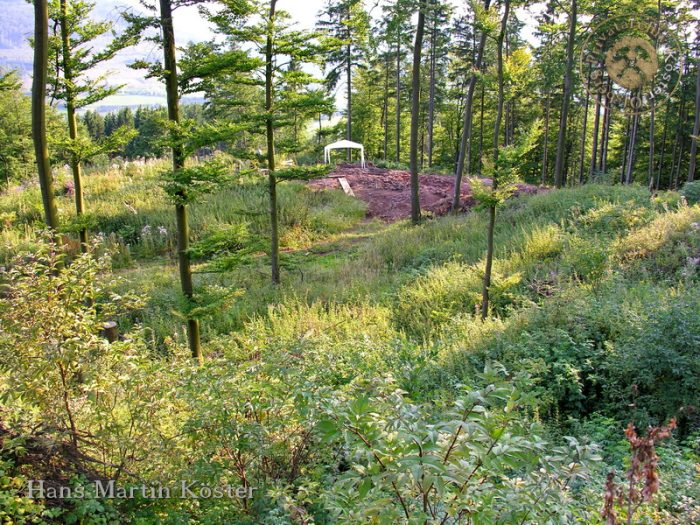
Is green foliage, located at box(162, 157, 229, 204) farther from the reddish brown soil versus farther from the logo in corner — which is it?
the logo in corner

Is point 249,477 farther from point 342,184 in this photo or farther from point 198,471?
point 342,184

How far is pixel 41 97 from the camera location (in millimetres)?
4344

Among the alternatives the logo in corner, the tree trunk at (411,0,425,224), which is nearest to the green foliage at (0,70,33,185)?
the tree trunk at (411,0,425,224)

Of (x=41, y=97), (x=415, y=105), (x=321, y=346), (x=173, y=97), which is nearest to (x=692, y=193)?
(x=415, y=105)

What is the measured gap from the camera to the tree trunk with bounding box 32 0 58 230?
4160mm

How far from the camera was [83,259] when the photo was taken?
3.12 meters

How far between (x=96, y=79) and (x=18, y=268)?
460 cm

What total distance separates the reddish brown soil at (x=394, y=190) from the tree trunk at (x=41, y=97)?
1367cm

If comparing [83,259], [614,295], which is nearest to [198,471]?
[83,259]

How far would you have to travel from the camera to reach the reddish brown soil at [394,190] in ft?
60.5

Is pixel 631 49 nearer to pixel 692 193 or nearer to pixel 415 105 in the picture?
pixel 692 193

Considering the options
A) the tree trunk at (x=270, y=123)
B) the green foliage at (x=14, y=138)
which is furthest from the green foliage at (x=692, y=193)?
the green foliage at (x=14, y=138)

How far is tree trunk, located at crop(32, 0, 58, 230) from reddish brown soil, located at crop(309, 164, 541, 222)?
1367 centimetres

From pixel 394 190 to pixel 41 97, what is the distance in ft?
58.9
